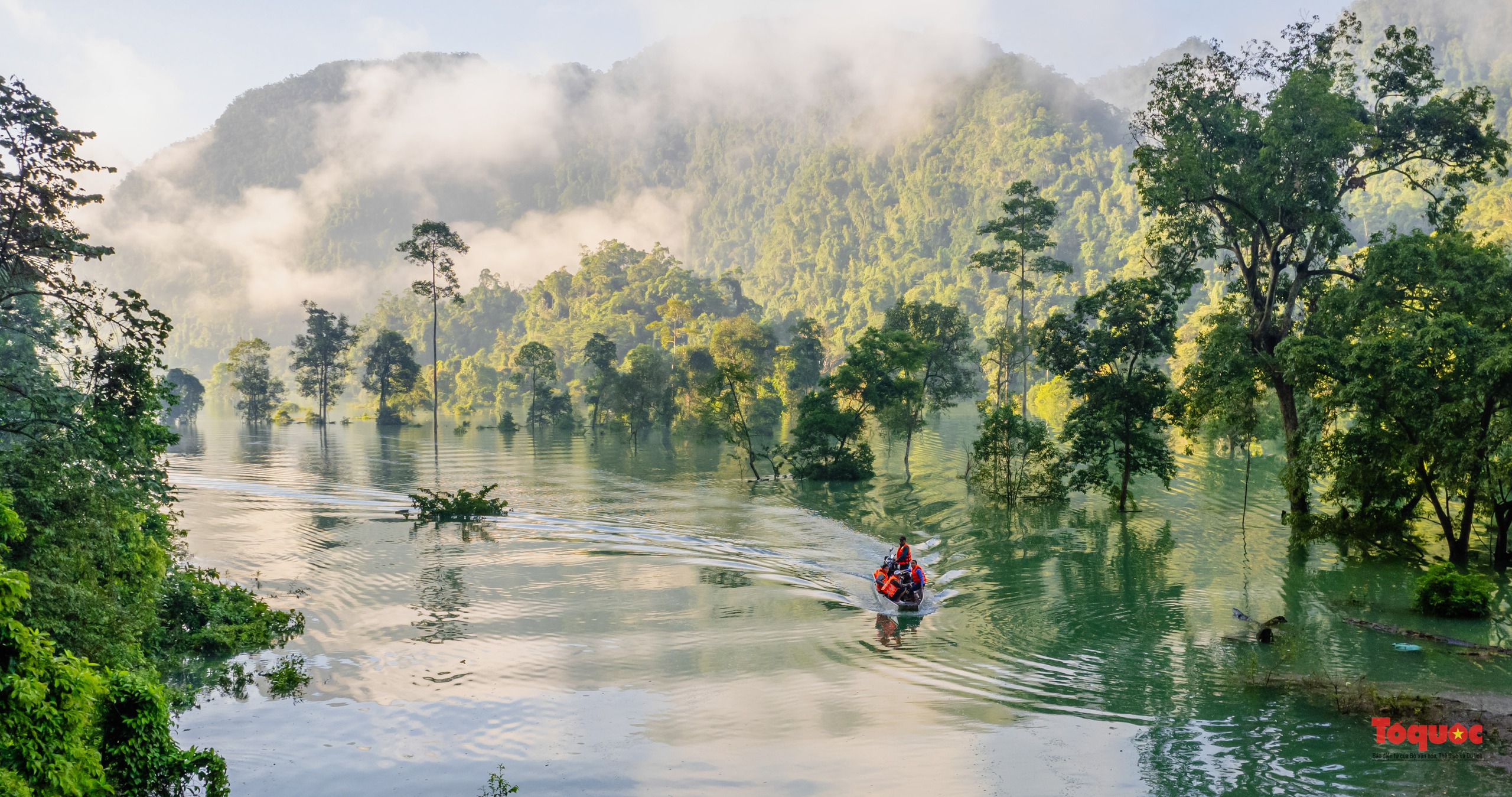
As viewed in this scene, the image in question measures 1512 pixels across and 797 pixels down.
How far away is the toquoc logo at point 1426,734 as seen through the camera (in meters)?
12.5

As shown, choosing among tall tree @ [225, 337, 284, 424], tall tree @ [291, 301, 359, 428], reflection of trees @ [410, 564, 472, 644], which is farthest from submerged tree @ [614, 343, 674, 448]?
reflection of trees @ [410, 564, 472, 644]

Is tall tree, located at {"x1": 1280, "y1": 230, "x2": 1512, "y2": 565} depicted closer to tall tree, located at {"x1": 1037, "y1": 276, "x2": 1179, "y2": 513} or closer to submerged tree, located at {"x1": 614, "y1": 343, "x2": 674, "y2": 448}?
tall tree, located at {"x1": 1037, "y1": 276, "x2": 1179, "y2": 513}

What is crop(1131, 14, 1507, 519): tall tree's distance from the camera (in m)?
26.2

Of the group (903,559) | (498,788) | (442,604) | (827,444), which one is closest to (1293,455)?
(903,559)

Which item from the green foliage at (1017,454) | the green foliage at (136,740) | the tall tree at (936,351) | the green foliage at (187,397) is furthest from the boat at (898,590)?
the green foliage at (187,397)

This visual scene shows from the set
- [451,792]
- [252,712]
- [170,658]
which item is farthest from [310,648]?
[451,792]

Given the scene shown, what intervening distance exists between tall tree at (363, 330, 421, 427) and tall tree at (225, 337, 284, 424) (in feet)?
43.4

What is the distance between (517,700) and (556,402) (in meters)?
85.9

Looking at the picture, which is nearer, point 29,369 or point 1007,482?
point 29,369

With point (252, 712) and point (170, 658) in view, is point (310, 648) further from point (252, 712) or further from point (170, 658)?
point (252, 712)

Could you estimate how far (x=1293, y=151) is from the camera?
2634cm

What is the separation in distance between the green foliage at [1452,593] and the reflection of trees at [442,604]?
20.3m

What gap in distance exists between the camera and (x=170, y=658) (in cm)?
1673

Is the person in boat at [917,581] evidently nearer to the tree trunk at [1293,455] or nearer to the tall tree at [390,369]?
the tree trunk at [1293,455]
